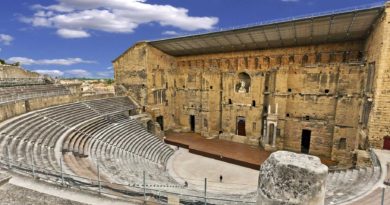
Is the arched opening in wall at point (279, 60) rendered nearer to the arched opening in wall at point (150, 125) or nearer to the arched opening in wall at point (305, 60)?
the arched opening in wall at point (305, 60)

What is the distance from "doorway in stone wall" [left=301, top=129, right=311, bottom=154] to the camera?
22.9 metres

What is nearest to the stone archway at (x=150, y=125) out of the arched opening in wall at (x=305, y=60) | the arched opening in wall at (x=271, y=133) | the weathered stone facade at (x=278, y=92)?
the weathered stone facade at (x=278, y=92)

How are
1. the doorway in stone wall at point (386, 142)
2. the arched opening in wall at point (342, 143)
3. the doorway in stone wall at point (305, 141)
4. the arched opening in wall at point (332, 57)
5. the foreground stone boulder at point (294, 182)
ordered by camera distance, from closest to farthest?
1. the foreground stone boulder at point (294, 182)
2. the doorway in stone wall at point (386, 142)
3. the arched opening in wall at point (342, 143)
4. the arched opening in wall at point (332, 57)
5. the doorway in stone wall at point (305, 141)

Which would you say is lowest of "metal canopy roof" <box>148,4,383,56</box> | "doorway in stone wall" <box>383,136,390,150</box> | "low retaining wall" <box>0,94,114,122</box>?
"doorway in stone wall" <box>383,136,390,150</box>

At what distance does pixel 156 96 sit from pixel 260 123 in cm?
1354

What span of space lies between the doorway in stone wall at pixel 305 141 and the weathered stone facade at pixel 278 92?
0.33 feet

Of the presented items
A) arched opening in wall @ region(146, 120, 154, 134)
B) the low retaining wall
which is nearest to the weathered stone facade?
arched opening in wall @ region(146, 120, 154, 134)

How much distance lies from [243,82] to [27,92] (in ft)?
70.1

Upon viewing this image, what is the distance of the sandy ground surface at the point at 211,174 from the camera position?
1623cm

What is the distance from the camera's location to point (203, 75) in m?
28.7

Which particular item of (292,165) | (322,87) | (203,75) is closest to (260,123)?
(322,87)

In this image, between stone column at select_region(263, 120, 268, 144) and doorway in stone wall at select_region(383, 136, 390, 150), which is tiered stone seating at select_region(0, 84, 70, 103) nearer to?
stone column at select_region(263, 120, 268, 144)

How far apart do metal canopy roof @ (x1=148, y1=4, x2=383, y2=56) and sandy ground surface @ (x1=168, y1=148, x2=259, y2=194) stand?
43.3 ft

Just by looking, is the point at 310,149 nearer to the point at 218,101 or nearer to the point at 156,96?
the point at 218,101
